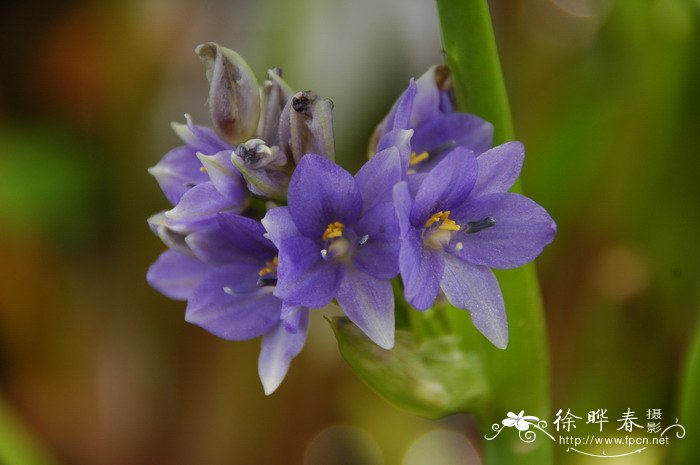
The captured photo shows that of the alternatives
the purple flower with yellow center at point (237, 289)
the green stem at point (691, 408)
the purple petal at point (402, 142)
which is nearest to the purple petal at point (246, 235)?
the purple flower with yellow center at point (237, 289)

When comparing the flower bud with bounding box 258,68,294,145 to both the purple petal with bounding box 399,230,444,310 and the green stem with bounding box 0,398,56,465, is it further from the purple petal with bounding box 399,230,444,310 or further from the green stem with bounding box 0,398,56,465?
the green stem with bounding box 0,398,56,465

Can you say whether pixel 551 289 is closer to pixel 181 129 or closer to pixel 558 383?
pixel 558 383

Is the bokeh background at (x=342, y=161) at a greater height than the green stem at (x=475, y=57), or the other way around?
the green stem at (x=475, y=57)

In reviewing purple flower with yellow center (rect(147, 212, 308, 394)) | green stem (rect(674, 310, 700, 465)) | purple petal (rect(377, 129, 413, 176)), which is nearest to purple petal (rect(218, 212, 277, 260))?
purple flower with yellow center (rect(147, 212, 308, 394))

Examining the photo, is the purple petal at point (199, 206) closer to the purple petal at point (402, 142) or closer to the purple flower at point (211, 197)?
the purple flower at point (211, 197)

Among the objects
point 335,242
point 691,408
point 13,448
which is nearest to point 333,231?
point 335,242

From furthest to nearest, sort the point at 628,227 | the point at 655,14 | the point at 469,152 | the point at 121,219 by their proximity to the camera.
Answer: the point at 121,219, the point at 628,227, the point at 655,14, the point at 469,152

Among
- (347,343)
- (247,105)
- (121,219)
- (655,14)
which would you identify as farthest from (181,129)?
(121,219)
